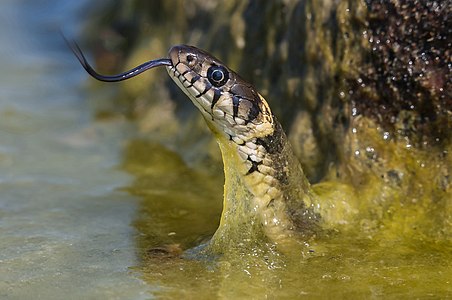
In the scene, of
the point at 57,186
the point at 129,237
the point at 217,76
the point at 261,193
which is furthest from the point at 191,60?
the point at 57,186

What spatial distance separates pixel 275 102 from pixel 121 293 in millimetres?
1762

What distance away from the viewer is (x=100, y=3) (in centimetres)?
759

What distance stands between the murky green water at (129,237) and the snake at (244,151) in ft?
0.38

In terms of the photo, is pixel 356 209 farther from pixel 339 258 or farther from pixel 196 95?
pixel 196 95

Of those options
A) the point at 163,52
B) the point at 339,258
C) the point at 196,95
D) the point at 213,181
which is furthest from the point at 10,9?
the point at 339,258

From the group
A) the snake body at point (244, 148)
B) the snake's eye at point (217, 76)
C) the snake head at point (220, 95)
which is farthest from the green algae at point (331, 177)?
the snake's eye at point (217, 76)

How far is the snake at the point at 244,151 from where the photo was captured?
3676 mm

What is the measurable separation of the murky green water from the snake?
12 centimetres

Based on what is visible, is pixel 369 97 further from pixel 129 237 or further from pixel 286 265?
pixel 129 237

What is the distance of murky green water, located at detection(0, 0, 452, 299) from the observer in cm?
328

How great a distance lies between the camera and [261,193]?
374cm

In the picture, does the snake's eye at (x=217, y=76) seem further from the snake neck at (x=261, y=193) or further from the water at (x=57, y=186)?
the water at (x=57, y=186)

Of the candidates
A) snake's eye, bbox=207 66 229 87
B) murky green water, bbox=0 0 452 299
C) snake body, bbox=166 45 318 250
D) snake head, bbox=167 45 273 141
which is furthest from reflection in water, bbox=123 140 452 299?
snake's eye, bbox=207 66 229 87

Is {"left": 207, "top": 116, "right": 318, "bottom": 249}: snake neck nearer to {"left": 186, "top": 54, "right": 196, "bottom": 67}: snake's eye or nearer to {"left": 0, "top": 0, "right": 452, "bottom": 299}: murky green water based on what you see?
{"left": 0, "top": 0, "right": 452, "bottom": 299}: murky green water
